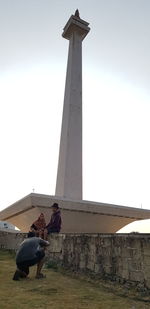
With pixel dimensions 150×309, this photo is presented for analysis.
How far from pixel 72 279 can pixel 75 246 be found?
0.89m

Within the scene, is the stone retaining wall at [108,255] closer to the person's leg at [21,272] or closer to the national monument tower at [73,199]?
the person's leg at [21,272]

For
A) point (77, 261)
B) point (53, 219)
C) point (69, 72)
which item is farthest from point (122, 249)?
point (69, 72)

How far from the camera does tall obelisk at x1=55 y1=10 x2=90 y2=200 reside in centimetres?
1436

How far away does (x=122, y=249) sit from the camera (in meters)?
4.44

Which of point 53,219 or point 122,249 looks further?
point 53,219

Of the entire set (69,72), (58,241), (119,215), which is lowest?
(58,241)

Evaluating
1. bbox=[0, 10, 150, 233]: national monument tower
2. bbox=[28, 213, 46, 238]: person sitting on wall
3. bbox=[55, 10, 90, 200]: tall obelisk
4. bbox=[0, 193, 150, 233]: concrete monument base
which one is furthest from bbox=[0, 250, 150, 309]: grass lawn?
bbox=[55, 10, 90, 200]: tall obelisk

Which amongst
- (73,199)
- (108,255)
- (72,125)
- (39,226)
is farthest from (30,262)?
(72,125)

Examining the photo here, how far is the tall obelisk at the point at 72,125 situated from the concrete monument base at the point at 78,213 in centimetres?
140

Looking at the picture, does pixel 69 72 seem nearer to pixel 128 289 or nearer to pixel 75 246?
pixel 75 246

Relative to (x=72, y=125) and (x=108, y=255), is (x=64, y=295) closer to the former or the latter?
(x=108, y=255)

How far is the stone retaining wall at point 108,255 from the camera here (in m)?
3.98

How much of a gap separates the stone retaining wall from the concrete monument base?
4.70 meters

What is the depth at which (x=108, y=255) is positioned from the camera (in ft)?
15.8
